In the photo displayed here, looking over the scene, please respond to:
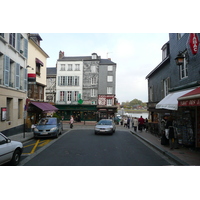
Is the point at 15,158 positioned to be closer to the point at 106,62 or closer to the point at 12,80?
the point at 12,80

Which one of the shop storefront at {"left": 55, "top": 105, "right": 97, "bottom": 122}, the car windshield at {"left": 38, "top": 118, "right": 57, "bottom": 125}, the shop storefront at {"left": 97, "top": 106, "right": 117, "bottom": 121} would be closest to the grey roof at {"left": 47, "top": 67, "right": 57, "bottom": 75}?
the shop storefront at {"left": 55, "top": 105, "right": 97, "bottom": 122}

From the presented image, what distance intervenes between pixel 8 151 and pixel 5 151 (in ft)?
0.54

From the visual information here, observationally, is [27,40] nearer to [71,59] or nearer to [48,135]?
[48,135]

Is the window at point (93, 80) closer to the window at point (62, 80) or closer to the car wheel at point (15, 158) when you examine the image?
the window at point (62, 80)

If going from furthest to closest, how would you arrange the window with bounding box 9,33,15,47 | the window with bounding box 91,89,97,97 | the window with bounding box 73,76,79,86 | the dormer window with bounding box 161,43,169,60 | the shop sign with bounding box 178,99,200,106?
1. the window with bounding box 73,76,79,86
2. the window with bounding box 91,89,97,97
3. the dormer window with bounding box 161,43,169,60
4. the window with bounding box 9,33,15,47
5. the shop sign with bounding box 178,99,200,106

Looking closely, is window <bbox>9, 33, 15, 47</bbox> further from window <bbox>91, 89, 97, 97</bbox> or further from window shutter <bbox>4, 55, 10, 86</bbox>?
window <bbox>91, 89, 97, 97</bbox>

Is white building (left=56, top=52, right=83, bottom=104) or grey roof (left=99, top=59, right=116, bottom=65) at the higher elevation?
grey roof (left=99, top=59, right=116, bottom=65)

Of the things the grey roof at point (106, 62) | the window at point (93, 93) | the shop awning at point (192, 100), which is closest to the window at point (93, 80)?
the window at point (93, 93)

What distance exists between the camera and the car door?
5.47 meters

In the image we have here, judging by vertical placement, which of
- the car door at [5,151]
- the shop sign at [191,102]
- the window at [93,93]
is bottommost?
the car door at [5,151]

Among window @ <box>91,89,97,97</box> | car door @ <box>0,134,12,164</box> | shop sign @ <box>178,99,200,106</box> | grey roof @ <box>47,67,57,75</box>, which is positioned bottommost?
car door @ <box>0,134,12,164</box>

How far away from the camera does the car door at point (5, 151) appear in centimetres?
547

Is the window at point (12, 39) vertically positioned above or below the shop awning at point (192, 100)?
above

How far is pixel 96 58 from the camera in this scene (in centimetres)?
3572
